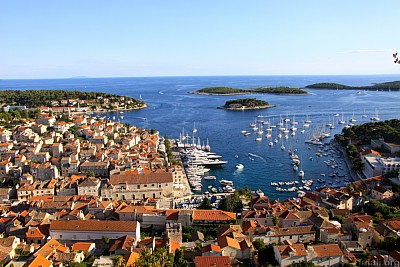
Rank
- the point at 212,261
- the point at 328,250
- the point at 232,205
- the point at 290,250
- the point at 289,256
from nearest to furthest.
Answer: the point at 212,261, the point at 289,256, the point at 290,250, the point at 328,250, the point at 232,205

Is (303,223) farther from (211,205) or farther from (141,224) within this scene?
(141,224)

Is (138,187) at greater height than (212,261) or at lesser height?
lesser

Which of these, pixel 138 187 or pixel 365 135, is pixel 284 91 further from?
pixel 138 187

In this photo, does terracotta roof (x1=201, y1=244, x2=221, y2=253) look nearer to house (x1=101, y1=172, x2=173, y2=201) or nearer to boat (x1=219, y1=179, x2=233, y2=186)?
house (x1=101, y1=172, x2=173, y2=201)

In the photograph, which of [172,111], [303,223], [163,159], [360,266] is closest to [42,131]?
[163,159]

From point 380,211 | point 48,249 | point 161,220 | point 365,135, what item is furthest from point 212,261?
point 365,135

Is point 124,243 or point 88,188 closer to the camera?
point 124,243

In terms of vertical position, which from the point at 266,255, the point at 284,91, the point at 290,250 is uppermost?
the point at 284,91
